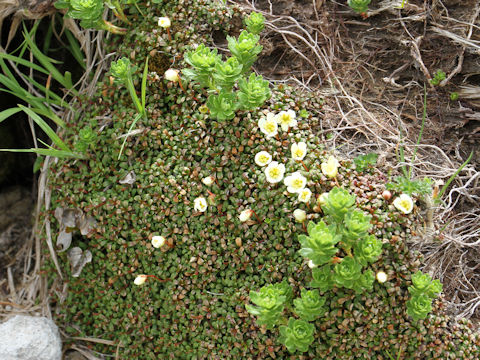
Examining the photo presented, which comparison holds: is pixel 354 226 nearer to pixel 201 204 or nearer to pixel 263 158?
pixel 263 158

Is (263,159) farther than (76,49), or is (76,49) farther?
(76,49)

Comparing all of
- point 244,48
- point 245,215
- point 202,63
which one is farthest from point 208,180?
point 244,48

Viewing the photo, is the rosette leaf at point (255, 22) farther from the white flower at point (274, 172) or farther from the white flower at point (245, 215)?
the white flower at point (245, 215)

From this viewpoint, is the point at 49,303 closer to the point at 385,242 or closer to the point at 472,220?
the point at 385,242

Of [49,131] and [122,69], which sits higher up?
[122,69]

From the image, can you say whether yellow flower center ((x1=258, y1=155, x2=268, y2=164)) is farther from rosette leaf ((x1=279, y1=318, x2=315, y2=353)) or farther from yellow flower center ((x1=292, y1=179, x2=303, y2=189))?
rosette leaf ((x1=279, y1=318, x2=315, y2=353))
